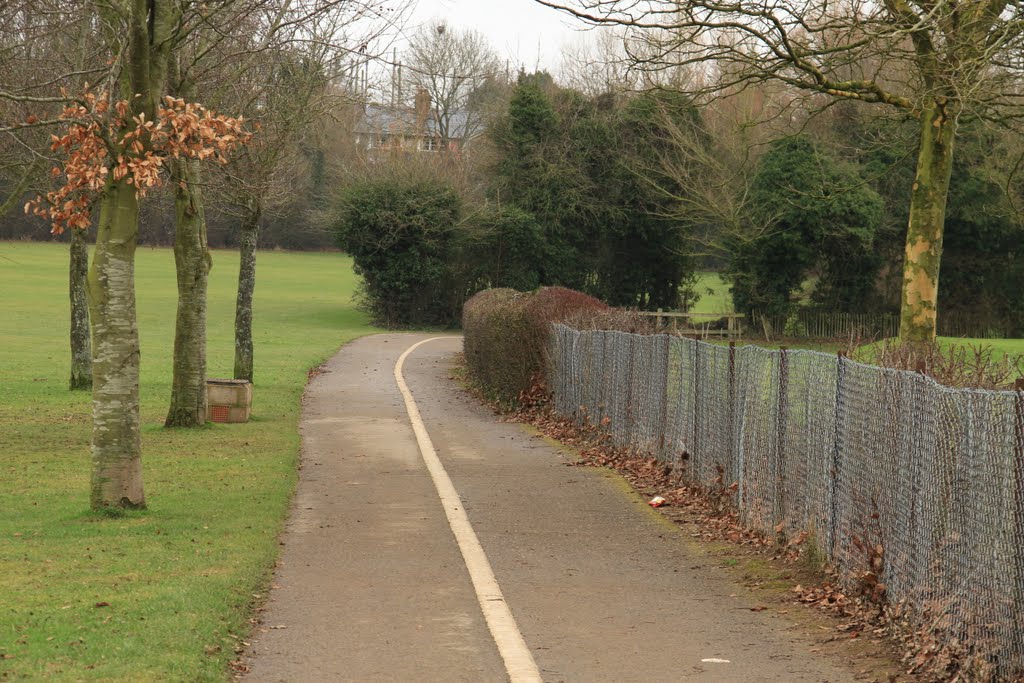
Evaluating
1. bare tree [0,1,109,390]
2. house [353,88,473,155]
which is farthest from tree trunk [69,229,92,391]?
house [353,88,473,155]

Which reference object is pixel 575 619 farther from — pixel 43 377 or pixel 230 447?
pixel 43 377

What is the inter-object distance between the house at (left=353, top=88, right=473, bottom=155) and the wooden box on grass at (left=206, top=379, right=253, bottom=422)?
47.3 metres

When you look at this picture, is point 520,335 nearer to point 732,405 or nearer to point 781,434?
point 732,405

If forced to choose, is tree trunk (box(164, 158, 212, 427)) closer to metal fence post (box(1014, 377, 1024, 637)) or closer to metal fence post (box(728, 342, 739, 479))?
metal fence post (box(728, 342, 739, 479))

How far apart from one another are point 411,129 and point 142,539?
67.1 m

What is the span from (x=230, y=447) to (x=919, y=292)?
9269 millimetres

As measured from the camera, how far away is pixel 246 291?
82.1ft

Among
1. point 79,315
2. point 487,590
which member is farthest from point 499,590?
point 79,315

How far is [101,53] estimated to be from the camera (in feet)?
57.0

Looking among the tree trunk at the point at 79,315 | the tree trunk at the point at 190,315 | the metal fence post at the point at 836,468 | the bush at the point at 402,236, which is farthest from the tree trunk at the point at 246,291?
the bush at the point at 402,236

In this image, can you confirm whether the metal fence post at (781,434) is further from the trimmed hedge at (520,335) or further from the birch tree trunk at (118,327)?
the trimmed hedge at (520,335)

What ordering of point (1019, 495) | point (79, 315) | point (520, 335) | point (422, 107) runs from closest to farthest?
point (1019, 495) → point (520, 335) → point (79, 315) → point (422, 107)

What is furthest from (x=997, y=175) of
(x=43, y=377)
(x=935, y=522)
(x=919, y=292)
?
(x=935, y=522)

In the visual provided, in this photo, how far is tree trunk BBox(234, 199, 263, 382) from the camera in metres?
Result: 24.1
